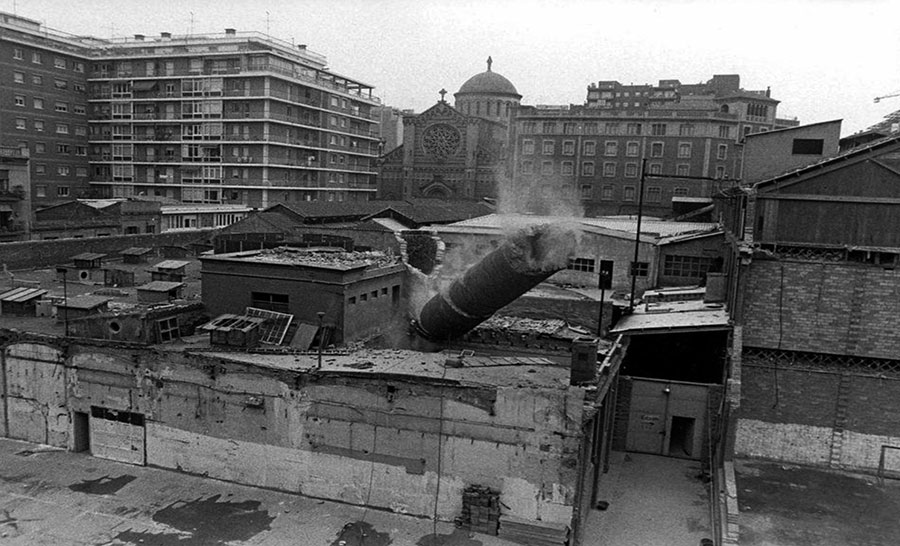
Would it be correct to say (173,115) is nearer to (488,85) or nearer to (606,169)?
(488,85)

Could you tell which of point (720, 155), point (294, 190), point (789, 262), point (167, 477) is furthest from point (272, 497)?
point (720, 155)

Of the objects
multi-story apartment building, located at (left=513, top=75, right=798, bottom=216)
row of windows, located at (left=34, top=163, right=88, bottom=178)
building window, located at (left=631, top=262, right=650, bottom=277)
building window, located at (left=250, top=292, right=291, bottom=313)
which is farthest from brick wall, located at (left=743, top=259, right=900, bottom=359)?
row of windows, located at (left=34, top=163, right=88, bottom=178)

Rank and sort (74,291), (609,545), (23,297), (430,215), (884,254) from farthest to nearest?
(430,215)
(74,291)
(23,297)
(884,254)
(609,545)

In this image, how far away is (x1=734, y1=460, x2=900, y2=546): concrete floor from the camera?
16531 millimetres

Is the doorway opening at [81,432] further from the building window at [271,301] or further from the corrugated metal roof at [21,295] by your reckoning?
the building window at [271,301]

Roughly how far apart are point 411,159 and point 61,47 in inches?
1252

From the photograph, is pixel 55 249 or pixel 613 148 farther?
pixel 613 148

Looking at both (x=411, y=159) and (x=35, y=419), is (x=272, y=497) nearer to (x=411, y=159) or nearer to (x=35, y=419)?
(x=35, y=419)

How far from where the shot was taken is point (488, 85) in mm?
75312

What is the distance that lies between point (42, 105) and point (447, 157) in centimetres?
3477

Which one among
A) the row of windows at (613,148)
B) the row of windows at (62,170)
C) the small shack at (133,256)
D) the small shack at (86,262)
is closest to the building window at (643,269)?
the small shack at (86,262)

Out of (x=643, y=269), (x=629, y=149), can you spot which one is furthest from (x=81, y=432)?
(x=629, y=149)

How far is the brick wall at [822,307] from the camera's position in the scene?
20016 millimetres

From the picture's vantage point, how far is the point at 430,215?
47562 mm
